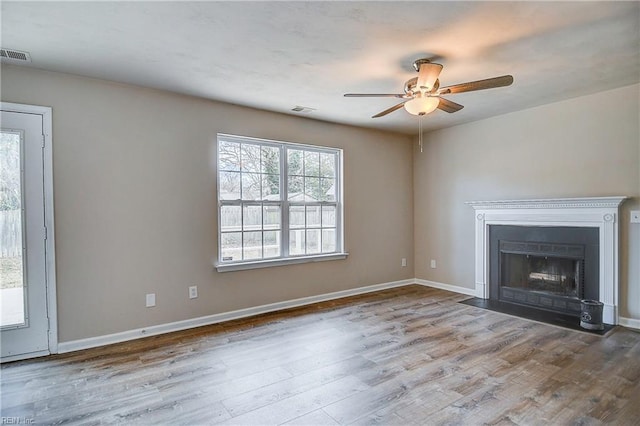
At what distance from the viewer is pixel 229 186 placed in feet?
13.5

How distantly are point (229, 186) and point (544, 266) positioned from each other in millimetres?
4067

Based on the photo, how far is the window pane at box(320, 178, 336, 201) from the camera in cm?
495

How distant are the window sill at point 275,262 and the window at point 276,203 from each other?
0.01 metres

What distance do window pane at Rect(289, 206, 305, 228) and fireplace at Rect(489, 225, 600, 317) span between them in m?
2.65

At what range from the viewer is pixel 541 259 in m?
4.36

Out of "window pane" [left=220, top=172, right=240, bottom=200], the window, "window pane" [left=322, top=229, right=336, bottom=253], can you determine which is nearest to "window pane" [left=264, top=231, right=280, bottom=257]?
the window

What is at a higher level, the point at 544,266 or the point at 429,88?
the point at 429,88

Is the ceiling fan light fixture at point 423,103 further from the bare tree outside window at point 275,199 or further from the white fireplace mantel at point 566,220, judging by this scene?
the white fireplace mantel at point 566,220

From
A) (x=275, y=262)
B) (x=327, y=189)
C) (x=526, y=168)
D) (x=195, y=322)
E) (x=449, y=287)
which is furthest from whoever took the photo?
(x=449, y=287)

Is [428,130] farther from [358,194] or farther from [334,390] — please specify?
[334,390]

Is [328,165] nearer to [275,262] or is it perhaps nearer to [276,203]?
[276,203]

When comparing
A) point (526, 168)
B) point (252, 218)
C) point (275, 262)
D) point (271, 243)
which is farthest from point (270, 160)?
point (526, 168)

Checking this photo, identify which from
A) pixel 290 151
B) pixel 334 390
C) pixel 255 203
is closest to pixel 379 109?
pixel 290 151

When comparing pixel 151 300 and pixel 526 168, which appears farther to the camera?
pixel 526 168
